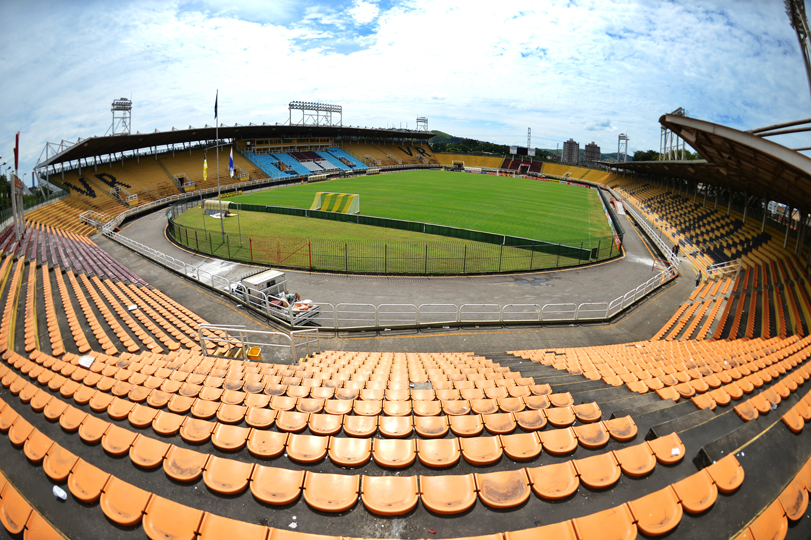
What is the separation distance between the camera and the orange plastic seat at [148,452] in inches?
189

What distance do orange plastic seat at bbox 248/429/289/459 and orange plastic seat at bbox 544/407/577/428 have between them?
3.84 m

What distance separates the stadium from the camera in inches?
162

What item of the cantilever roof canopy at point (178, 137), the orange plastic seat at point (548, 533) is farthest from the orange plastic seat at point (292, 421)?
the cantilever roof canopy at point (178, 137)

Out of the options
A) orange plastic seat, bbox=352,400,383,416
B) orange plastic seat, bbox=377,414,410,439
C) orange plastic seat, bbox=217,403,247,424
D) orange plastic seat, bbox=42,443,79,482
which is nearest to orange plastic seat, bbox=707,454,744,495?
orange plastic seat, bbox=377,414,410,439

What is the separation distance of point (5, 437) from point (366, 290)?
49.5ft

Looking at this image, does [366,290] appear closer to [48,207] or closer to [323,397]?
[323,397]

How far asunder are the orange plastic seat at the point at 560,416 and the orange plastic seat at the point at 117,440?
Answer: 5815 mm

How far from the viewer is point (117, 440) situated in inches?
204

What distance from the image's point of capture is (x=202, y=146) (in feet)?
227

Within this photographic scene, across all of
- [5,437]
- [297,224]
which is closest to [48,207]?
[297,224]

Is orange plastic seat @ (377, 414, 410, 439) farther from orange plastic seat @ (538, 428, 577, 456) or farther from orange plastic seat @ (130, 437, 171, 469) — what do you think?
orange plastic seat @ (130, 437, 171, 469)

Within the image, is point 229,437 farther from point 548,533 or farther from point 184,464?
point 548,533

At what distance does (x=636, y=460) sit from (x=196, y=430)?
5689mm

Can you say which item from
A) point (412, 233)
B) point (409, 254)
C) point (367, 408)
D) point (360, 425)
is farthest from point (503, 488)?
point (412, 233)
